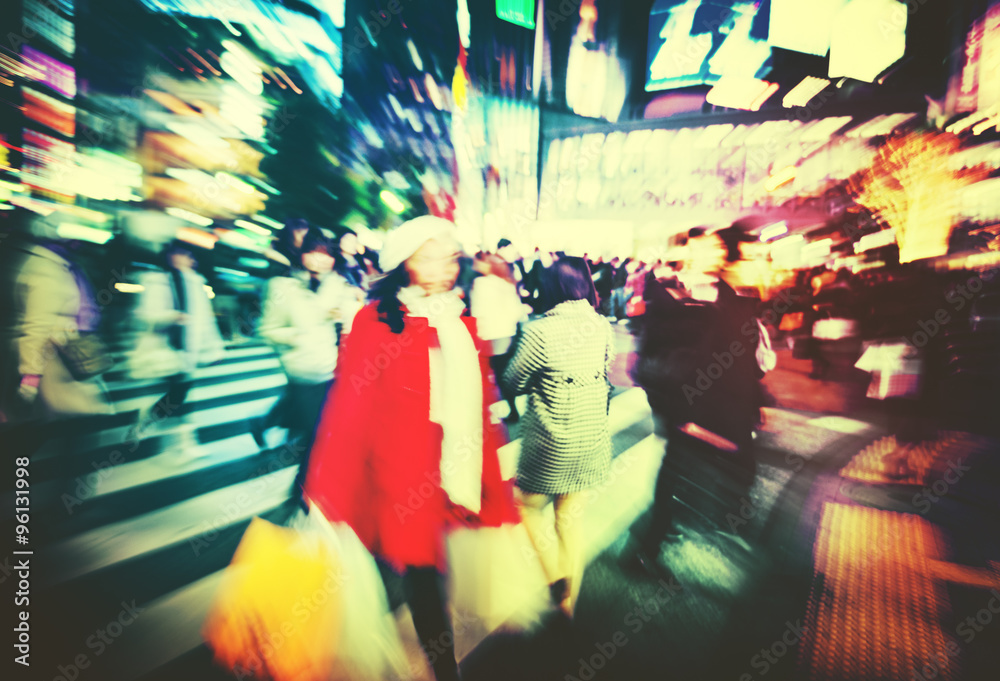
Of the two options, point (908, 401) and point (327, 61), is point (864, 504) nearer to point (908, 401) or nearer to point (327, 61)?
point (908, 401)

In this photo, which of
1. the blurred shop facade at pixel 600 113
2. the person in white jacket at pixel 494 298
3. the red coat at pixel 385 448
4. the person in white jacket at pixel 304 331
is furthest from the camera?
the blurred shop facade at pixel 600 113

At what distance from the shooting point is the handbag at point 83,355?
211 cm

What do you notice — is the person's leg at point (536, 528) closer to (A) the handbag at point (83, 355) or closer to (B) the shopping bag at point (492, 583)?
(B) the shopping bag at point (492, 583)

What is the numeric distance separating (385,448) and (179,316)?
3087mm

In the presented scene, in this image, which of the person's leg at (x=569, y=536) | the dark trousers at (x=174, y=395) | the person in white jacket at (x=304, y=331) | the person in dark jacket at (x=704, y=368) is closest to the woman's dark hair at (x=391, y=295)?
the person in white jacket at (x=304, y=331)

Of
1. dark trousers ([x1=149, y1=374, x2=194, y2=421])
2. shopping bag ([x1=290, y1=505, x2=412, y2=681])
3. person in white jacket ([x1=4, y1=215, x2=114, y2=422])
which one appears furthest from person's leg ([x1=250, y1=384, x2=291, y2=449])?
shopping bag ([x1=290, y1=505, x2=412, y2=681])

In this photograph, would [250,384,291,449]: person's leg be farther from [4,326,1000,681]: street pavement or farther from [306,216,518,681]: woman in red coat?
[306,216,518,681]: woman in red coat

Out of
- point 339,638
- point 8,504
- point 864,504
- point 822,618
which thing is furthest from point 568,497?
point 8,504

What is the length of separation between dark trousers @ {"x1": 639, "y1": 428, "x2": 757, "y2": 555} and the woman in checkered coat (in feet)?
1.81

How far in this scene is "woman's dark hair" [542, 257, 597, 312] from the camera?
6.41 feet

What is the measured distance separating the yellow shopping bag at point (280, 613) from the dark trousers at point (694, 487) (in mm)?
1953

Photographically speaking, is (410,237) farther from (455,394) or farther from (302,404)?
(302,404)

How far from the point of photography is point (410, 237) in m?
1.61

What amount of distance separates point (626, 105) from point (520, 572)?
237 inches
